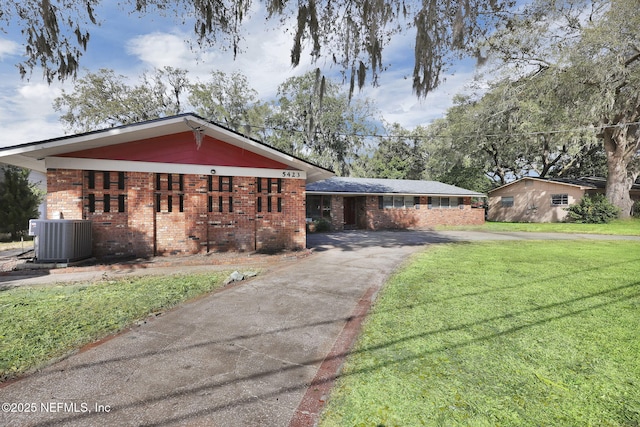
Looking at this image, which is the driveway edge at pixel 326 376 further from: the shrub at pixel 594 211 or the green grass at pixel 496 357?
the shrub at pixel 594 211

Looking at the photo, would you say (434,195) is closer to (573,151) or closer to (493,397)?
(573,151)

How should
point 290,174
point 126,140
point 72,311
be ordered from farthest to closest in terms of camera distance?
1. point 290,174
2. point 126,140
3. point 72,311

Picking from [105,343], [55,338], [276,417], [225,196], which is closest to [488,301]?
[276,417]

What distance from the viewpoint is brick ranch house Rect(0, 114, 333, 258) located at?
27.9 feet

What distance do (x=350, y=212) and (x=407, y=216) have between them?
4551 millimetres

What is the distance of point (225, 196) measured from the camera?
10164 mm

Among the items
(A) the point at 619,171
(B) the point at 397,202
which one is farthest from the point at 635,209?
(B) the point at 397,202

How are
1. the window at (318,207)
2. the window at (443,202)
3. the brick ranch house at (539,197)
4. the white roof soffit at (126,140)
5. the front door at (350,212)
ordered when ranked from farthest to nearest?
the brick ranch house at (539,197) → the window at (443,202) → the front door at (350,212) → the window at (318,207) → the white roof soffit at (126,140)

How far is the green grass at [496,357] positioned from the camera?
2338mm

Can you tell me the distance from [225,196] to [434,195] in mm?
18621

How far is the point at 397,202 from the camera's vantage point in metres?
23.0

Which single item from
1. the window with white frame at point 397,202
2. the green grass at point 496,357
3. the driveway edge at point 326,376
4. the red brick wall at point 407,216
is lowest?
the driveway edge at point 326,376

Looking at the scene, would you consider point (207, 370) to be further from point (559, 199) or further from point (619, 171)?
point (619, 171)

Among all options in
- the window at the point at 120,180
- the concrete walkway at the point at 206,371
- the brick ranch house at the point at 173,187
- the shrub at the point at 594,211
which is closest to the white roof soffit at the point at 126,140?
the brick ranch house at the point at 173,187
